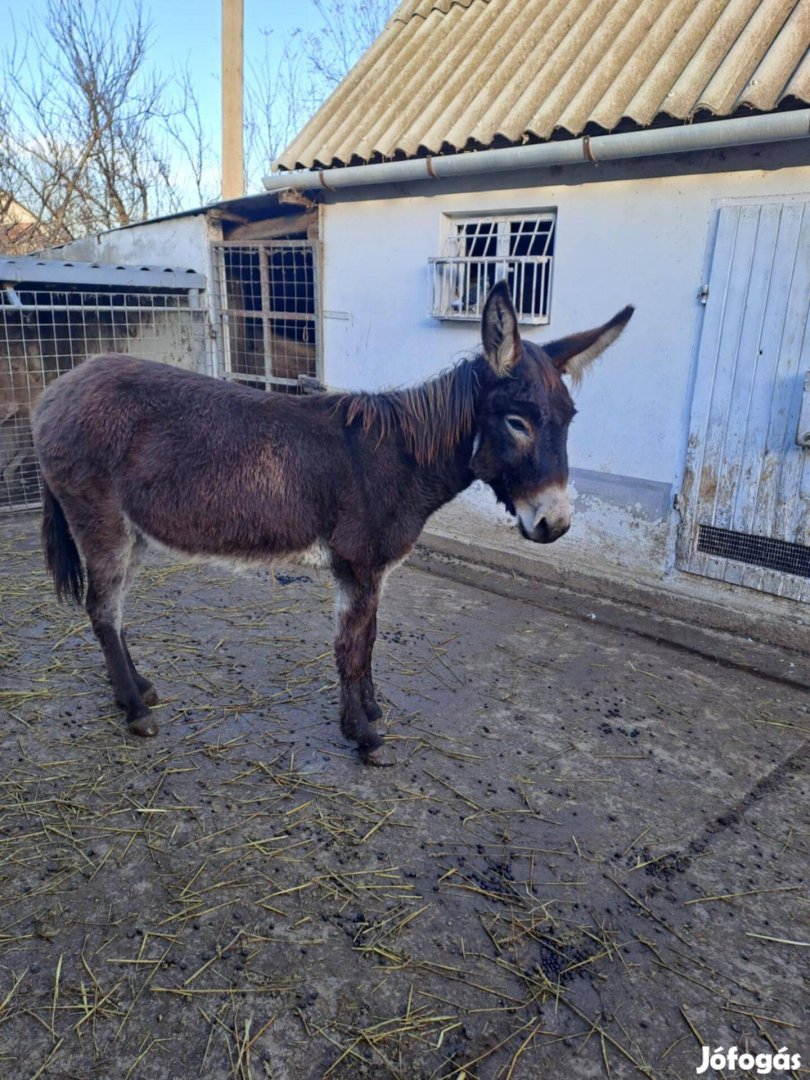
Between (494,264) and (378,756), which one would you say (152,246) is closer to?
(494,264)

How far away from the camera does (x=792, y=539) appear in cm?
400

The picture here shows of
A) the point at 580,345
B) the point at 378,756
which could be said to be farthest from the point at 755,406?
the point at 378,756

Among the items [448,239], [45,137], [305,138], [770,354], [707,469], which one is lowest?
[707,469]

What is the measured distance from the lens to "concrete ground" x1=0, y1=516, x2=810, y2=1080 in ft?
5.82

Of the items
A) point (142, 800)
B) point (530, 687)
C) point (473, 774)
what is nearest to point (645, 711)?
point (530, 687)

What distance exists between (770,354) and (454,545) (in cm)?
272

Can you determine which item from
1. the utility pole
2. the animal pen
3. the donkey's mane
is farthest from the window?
the utility pole

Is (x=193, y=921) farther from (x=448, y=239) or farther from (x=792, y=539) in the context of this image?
(x=448, y=239)

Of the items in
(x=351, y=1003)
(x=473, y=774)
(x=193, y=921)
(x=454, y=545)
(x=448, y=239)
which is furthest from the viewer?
(x=454, y=545)

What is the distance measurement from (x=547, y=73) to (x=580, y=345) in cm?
328

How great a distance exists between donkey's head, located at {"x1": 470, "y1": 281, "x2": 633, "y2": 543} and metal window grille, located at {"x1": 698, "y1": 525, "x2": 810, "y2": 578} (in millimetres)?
2148

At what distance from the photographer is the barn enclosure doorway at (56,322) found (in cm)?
610

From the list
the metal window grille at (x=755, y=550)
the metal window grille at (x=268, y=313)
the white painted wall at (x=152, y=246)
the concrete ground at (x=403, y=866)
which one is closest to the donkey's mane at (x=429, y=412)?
the concrete ground at (x=403, y=866)

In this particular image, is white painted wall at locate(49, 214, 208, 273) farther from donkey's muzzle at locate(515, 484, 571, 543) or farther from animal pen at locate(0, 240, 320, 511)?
donkey's muzzle at locate(515, 484, 571, 543)
